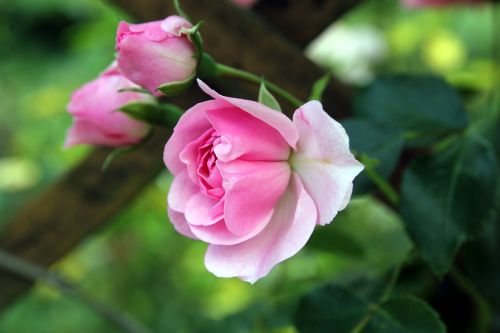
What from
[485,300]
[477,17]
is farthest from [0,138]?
[485,300]

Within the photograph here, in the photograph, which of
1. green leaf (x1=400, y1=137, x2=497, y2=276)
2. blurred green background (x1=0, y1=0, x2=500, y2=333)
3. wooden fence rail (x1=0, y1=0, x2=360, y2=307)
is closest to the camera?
green leaf (x1=400, y1=137, x2=497, y2=276)

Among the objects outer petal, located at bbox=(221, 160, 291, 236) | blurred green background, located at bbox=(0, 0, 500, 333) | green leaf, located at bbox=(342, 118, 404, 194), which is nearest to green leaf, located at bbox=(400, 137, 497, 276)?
green leaf, located at bbox=(342, 118, 404, 194)

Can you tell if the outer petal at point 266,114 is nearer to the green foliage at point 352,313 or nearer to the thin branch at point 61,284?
the green foliage at point 352,313

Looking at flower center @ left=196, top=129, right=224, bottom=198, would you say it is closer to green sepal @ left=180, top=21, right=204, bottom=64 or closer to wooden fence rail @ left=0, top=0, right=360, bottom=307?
green sepal @ left=180, top=21, right=204, bottom=64

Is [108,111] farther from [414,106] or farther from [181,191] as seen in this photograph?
[414,106]

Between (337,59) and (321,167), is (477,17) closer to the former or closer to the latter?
(337,59)

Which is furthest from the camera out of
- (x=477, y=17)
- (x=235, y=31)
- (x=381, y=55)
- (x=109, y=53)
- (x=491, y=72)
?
(x=477, y=17)

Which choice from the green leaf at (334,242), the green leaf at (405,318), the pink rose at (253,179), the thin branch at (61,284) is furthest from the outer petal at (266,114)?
the thin branch at (61,284)
